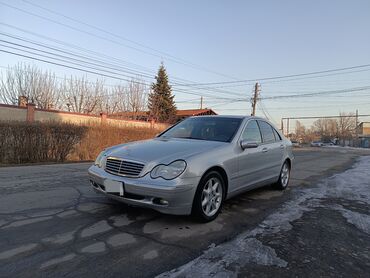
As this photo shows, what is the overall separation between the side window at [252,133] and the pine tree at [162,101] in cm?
3594

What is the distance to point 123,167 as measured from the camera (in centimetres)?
411

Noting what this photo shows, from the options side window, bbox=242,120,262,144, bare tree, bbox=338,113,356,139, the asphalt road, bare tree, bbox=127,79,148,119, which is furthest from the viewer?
bare tree, bbox=338,113,356,139

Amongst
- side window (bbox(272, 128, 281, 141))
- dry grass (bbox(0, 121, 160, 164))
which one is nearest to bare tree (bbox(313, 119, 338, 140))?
dry grass (bbox(0, 121, 160, 164))

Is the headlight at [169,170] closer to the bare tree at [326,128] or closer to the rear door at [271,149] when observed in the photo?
the rear door at [271,149]

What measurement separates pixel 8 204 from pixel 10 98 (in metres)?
33.2

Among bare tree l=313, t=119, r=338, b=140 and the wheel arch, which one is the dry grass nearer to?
the wheel arch

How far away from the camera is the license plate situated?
3.97 metres

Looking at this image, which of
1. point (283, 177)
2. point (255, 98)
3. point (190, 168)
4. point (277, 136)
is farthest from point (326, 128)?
point (190, 168)

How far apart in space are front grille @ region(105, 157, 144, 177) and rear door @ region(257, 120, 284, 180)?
2.79 metres

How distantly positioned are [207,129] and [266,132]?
154 centimetres


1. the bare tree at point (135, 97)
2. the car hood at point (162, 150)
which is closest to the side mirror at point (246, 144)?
the car hood at point (162, 150)

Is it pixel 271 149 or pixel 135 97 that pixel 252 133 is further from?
pixel 135 97

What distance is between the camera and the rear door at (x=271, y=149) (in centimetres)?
597

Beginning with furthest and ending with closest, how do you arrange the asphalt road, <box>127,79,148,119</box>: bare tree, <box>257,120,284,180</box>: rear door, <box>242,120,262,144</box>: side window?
<box>127,79,148,119</box>: bare tree < <box>257,120,284,180</box>: rear door < <box>242,120,262,144</box>: side window < the asphalt road
